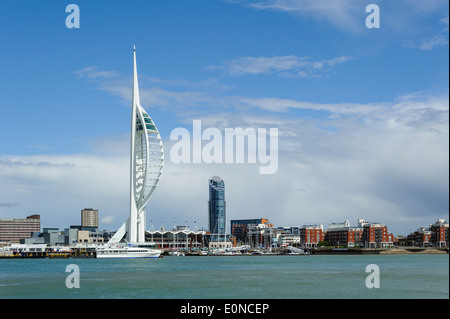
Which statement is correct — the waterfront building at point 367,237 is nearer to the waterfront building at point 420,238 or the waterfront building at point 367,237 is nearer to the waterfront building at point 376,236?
the waterfront building at point 376,236

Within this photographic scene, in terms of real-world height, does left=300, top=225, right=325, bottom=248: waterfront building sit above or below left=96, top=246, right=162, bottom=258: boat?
below

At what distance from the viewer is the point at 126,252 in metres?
107

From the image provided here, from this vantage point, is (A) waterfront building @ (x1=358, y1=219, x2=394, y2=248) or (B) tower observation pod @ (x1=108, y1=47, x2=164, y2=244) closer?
(B) tower observation pod @ (x1=108, y1=47, x2=164, y2=244)

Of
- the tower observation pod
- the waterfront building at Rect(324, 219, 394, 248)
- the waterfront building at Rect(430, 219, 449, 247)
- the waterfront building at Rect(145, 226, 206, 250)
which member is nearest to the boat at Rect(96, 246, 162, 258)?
the tower observation pod

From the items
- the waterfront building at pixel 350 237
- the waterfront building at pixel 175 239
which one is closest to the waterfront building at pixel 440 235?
the waterfront building at pixel 350 237

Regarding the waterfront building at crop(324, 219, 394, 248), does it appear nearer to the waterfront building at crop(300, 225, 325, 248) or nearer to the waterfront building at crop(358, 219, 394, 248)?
the waterfront building at crop(358, 219, 394, 248)

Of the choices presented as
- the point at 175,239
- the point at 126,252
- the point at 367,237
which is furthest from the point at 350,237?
the point at 126,252

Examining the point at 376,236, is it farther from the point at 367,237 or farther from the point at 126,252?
the point at 126,252

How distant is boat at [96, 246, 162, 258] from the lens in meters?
107

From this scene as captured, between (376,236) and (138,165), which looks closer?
(138,165)

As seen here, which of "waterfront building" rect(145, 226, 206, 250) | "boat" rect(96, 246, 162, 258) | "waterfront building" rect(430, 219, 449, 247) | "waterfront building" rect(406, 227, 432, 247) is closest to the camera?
"boat" rect(96, 246, 162, 258)

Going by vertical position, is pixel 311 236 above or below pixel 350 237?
below
